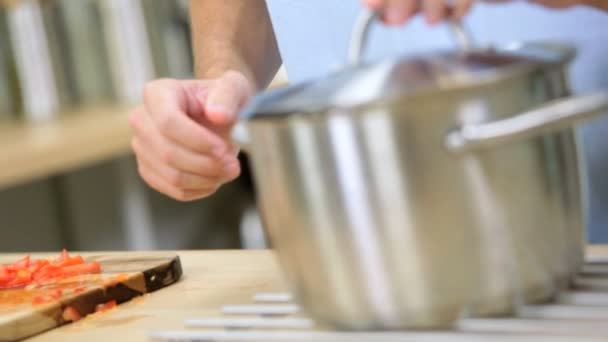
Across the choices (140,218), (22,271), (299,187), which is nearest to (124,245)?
(140,218)

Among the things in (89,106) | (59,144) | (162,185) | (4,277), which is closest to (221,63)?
(162,185)

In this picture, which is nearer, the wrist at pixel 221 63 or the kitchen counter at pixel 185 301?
the kitchen counter at pixel 185 301

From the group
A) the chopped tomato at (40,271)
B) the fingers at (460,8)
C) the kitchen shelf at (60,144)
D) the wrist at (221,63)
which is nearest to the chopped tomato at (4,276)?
the chopped tomato at (40,271)

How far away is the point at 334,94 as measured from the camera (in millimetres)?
637

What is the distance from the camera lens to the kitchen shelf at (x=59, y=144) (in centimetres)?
243

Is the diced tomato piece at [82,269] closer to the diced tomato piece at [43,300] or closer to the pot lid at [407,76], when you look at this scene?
the diced tomato piece at [43,300]

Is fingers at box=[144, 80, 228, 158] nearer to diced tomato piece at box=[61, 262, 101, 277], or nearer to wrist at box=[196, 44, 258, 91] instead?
diced tomato piece at box=[61, 262, 101, 277]

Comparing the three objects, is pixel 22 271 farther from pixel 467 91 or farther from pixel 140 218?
pixel 140 218

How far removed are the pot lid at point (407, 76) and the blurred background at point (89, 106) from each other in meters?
2.03

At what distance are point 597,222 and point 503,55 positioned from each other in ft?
1.77

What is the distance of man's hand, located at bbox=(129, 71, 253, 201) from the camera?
3.11 ft

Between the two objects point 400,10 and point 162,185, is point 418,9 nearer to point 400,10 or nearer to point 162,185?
point 400,10

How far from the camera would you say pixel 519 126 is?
0.61 m

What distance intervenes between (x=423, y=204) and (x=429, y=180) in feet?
0.05
